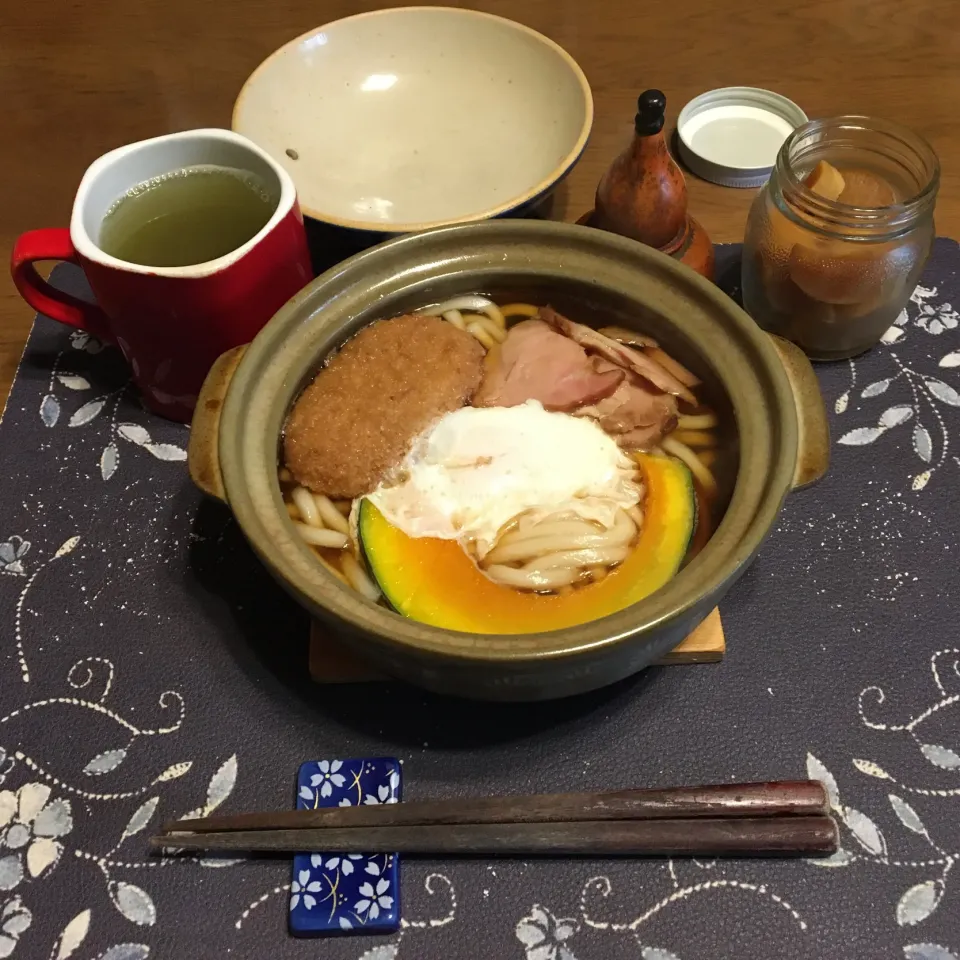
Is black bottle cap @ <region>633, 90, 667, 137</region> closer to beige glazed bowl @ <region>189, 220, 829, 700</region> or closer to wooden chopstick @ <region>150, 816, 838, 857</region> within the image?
beige glazed bowl @ <region>189, 220, 829, 700</region>

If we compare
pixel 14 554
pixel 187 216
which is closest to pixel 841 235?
pixel 187 216

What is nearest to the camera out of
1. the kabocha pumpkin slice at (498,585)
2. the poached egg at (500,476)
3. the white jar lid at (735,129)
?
the kabocha pumpkin slice at (498,585)

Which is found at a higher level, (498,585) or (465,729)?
(498,585)

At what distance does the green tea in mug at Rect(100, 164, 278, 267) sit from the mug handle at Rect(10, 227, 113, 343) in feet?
0.24

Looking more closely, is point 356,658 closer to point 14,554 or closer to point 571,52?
point 14,554

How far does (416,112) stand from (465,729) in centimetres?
124

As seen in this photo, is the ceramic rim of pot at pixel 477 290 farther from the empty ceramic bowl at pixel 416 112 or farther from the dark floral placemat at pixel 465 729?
the empty ceramic bowl at pixel 416 112

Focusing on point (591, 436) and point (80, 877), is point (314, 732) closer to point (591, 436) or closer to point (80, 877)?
point (80, 877)

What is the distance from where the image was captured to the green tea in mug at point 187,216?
4.29 ft

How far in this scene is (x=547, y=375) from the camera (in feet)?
4.02

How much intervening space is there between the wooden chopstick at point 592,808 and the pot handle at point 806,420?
35 centimetres

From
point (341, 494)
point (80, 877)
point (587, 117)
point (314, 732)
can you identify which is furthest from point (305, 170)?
point (80, 877)

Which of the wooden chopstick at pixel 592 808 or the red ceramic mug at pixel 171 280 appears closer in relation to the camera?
the wooden chopstick at pixel 592 808

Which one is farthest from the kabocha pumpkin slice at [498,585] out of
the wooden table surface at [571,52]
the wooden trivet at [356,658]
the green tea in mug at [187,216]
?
the wooden table surface at [571,52]
